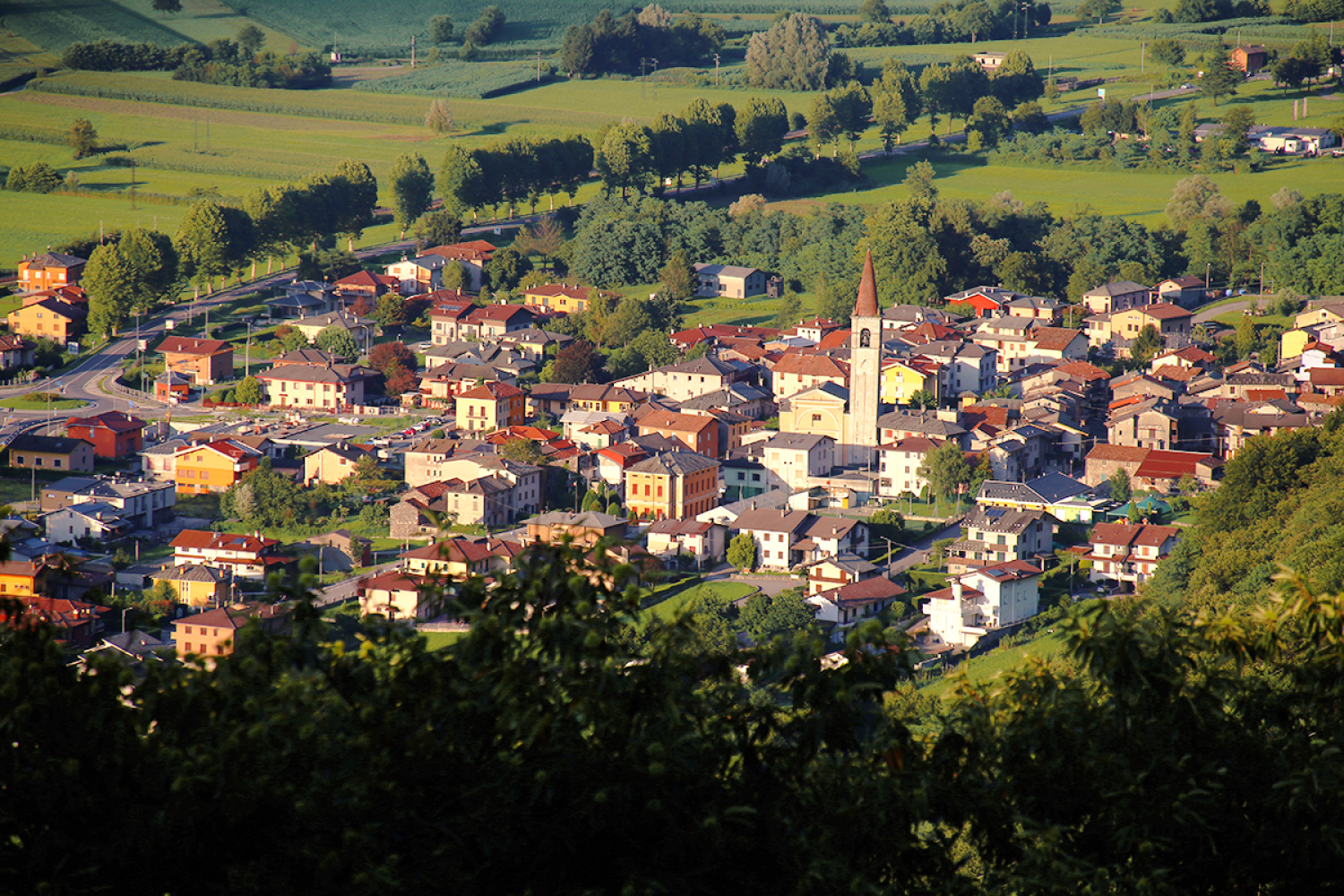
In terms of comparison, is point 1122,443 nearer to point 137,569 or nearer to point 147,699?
point 137,569

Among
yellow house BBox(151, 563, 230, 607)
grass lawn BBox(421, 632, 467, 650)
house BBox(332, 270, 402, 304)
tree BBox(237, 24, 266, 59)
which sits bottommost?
grass lawn BBox(421, 632, 467, 650)

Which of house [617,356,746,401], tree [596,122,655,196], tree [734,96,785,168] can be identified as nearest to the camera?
house [617,356,746,401]

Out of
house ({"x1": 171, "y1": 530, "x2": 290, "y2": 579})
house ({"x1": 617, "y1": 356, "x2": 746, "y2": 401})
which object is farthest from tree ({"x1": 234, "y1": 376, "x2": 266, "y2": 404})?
house ({"x1": 171, "y1": 530, "x2": 290, "y2": 579})

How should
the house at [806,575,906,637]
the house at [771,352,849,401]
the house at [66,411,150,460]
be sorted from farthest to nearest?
the house at [771,352,849,401] < the house at [66,411,150,460] < the house at [806,575,906,637]

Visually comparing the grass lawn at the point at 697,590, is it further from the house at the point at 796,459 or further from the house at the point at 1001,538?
the house at the point at 796,459

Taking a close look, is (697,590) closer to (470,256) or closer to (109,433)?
(109,433)

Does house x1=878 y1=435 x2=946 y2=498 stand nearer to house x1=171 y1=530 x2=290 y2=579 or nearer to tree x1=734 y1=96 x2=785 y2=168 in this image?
house x1=171 y1=530 x2=290 y2=579

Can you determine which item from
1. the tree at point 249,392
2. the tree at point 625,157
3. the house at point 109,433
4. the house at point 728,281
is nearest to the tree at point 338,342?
the tree at point 249,392
